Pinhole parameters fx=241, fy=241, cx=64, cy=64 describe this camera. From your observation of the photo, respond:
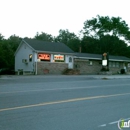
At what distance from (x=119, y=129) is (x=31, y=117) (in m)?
2.54

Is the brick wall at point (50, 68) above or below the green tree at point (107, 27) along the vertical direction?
below

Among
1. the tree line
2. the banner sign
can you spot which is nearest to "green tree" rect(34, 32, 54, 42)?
the tree line

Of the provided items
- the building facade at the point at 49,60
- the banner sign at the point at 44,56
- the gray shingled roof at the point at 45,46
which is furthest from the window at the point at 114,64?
the banner sign at the point at 44,56

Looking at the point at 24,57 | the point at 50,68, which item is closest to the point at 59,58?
the point at 50,68

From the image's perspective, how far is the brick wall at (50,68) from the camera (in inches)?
1462

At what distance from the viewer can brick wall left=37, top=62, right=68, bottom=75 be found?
122 feet

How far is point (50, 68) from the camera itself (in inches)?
1505

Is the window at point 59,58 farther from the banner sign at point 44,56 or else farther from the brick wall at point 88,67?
the brick wall at point 88,67

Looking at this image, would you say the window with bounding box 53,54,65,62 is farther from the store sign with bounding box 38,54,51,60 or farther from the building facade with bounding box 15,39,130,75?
the store sign with bounding box 38,54,51,60

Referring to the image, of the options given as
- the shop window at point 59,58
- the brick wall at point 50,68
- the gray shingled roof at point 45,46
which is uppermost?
the gray shingled roof at point 45,46

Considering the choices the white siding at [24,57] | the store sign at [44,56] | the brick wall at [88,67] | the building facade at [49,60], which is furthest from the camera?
the brick wall at [88,67]

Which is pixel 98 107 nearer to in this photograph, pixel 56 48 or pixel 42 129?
pixel 42 129

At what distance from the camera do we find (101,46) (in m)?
66.5

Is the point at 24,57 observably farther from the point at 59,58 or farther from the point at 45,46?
the point at 59,58
